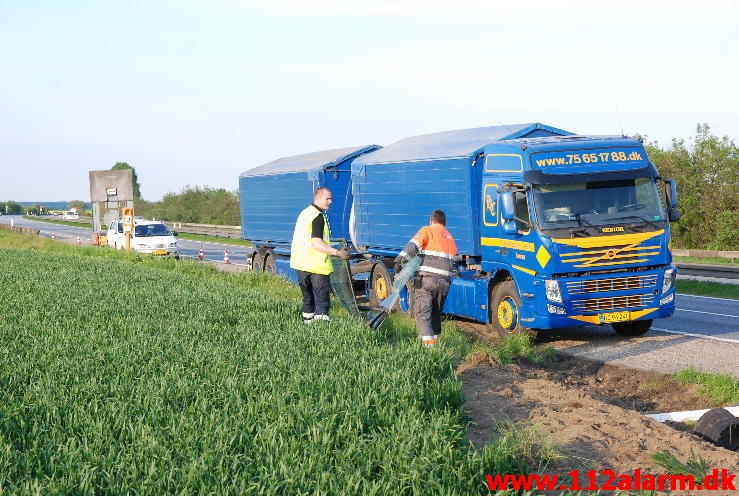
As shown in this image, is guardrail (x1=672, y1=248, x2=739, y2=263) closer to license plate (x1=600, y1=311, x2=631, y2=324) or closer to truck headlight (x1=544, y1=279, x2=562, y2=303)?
license plate (x1=600, y1=311, x2=631, y2=324)

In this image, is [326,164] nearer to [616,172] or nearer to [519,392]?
[616,172]

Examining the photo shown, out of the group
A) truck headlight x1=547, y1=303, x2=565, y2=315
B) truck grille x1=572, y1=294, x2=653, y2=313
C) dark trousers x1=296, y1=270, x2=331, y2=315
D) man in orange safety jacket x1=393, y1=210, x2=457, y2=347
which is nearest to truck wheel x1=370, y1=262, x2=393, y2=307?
truck headlight x1=547, y1=303, x2=565, y2=315

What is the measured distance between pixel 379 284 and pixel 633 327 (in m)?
5.07

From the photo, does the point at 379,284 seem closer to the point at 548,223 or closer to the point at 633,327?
the point at 633,327

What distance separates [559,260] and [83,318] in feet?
20.4

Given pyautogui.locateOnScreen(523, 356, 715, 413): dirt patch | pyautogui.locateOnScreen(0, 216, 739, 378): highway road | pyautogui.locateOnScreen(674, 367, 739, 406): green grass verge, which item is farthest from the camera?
pyautogui.locateOnScreen(0, 216, 739, 378): highway road

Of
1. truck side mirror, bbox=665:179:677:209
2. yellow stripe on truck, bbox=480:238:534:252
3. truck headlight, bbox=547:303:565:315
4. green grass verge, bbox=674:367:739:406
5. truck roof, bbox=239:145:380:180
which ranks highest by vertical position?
truck roof, bbox=239:145:380:180

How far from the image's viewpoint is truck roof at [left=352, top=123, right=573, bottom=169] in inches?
597

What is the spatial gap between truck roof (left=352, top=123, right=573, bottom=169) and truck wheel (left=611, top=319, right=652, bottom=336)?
330 centimetres

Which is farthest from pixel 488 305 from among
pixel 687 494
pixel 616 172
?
pixel 687 494

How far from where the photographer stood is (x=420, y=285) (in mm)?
11453

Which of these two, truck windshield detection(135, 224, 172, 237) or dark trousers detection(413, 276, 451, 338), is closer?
dark trousers detection(413, 276, 451, 338)

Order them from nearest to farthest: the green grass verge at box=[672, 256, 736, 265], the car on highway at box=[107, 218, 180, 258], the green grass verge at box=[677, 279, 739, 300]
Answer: the green grass verge at box=[677, 279, 739, 300] < the green grass verge at box=[672, 256, 736, 265] < the car on highway at box=[107, 218, 180, 258]

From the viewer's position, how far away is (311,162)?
21438 mm
